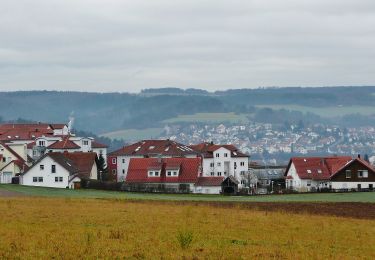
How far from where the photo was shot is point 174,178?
123 meters

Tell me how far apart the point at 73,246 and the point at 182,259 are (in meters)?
4.20

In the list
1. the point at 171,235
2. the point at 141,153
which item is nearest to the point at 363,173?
the point at 141,153

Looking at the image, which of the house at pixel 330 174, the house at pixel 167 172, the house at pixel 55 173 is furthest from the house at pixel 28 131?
the house at pixel 330 174

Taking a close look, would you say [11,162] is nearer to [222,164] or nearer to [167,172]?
[167,172]

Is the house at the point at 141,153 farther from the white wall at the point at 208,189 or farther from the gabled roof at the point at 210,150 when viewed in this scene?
the white wall at the point at 208,189

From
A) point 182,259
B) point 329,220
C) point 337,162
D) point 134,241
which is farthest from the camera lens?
point 337,162

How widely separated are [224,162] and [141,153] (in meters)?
15.9

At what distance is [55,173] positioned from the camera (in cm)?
11644

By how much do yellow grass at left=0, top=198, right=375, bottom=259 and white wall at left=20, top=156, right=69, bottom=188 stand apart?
69.3 metres

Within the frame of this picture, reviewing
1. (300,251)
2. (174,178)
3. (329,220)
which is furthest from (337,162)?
(300,251)

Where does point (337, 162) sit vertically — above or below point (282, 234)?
above

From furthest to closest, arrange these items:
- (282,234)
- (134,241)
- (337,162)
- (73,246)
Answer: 1. (337,162)
2. (282,234)
3. (134,241)
4. (73,246)

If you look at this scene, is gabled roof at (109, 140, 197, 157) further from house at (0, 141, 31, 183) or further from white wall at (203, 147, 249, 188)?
house at (0, 141, 31, 183)

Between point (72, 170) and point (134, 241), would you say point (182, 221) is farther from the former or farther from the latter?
point (72, 170)
